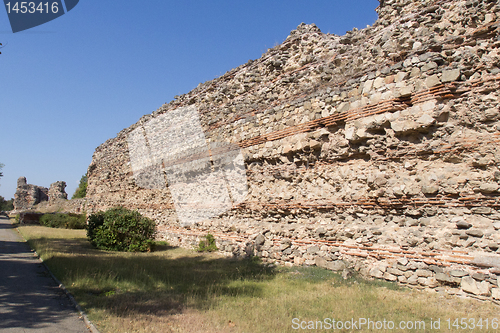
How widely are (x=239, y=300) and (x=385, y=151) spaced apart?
3.83 metres

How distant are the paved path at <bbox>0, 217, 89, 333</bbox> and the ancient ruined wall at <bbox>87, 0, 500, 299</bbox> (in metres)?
4.42

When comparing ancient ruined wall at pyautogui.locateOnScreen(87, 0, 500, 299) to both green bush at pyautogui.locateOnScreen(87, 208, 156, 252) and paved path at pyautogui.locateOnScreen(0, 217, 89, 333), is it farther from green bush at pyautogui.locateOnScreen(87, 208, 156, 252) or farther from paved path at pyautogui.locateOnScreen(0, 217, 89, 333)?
paved path at pyautogui.locateOnScreen(0, 217, 89, 333)

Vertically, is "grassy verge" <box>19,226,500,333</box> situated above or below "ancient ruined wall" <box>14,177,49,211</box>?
below

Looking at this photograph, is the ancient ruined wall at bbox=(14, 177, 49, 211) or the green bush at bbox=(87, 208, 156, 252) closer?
the green bush at bbox=(87, 208, 156, 252)

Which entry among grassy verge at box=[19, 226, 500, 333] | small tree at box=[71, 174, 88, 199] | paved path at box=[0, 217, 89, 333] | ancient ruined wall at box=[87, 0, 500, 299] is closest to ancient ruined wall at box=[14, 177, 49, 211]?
small tree at box=[71, 174, 88, 199]

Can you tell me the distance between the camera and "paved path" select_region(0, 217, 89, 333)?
3.69 metres

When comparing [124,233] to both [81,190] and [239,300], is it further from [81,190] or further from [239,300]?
[81,190]

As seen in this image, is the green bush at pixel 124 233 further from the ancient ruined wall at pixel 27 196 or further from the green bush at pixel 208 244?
the ancient ruined wall at pixel 27 196

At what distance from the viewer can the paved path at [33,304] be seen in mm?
3686

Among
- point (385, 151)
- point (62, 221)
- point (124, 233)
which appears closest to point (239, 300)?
point (385, 151)

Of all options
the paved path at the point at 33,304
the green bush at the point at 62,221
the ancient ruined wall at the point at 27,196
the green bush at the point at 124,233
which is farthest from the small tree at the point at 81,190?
the paved path at the point at 33,304

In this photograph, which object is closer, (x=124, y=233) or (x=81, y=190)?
(x=124, y=233)

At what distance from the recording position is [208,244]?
387 inches

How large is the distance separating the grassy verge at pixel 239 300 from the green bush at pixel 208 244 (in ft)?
8.61
